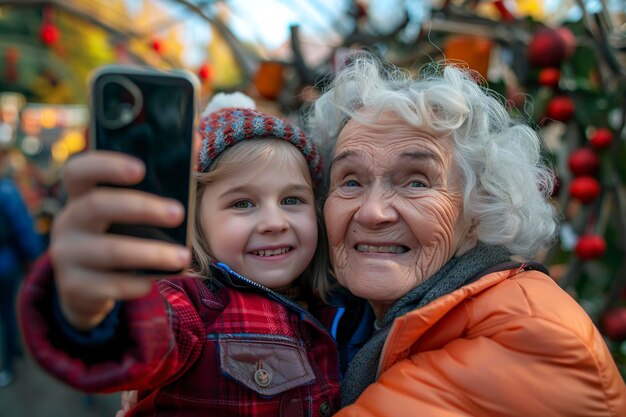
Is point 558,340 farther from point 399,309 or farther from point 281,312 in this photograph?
point 281,312

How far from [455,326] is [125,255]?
87 centimetres

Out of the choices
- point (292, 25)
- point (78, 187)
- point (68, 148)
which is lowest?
point (68, 148)

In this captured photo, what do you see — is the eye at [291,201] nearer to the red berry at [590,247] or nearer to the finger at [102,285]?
the finger at [102,285]

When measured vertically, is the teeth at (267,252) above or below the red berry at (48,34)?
below

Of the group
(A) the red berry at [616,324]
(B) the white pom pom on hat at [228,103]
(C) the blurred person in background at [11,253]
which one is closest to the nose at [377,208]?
(B) the white pom pom on hat at [228,103]

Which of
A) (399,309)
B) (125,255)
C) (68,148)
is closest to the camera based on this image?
(125,255)

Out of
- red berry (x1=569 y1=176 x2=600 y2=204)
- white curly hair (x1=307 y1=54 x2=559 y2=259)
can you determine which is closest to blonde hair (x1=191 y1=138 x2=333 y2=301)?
white curly hair (x1=307 y1=54 x2=559 y2=259)

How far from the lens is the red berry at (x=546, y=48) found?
2.80 metres

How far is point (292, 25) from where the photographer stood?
14.2ft

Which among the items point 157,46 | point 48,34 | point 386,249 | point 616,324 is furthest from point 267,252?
point 48,34

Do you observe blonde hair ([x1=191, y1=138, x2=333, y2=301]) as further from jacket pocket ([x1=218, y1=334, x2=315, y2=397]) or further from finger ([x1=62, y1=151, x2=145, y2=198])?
finger ([x1=62, y1=151, x2=145, y2=198])

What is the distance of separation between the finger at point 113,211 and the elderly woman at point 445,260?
245 mm

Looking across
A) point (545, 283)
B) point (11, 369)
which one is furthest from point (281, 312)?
point (11, 369)

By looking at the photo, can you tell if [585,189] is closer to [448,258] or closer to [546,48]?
[546,48]
